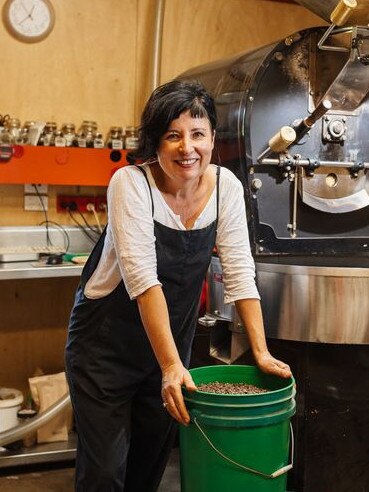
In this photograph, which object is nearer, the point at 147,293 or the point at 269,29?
the point at 147,293

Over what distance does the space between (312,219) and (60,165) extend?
1.19 meters

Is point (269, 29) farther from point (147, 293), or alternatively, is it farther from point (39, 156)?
point (147, 293)

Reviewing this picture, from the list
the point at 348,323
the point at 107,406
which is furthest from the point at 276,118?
the point at 107,406

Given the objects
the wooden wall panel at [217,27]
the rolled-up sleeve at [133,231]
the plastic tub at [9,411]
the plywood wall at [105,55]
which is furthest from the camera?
the wooden wall panel at [217,27]

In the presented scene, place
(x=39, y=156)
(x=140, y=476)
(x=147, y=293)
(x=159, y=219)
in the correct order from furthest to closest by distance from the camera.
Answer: (x=39, y=156) → (x=140, y=476) → (x=159, y=219) → (x=147, y=293)

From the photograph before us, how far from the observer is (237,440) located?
1622 mm

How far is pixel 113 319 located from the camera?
1936mm

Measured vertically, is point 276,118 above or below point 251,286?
above

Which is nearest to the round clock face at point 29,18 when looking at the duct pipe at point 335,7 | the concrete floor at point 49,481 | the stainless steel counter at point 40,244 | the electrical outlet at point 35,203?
the electrical outlet at point 35,203

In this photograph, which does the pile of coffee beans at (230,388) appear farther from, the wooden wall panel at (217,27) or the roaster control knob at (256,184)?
the wooden wall panel at (217,27)

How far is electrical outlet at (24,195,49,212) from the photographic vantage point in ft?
10.6

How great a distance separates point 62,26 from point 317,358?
199cm

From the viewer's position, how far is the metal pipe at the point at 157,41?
10.8 ft

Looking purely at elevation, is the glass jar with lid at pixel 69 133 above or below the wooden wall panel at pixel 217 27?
below
